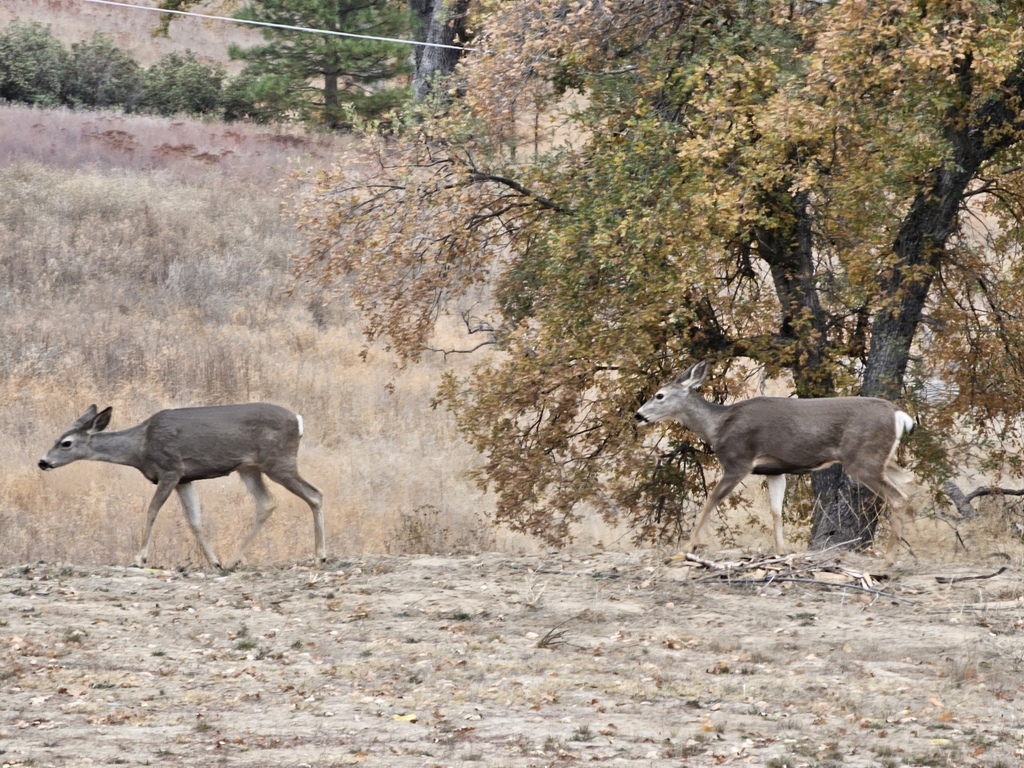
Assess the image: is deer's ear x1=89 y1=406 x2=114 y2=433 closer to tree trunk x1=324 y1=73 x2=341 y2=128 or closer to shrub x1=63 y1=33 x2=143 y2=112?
tree trunk x1=324 y1=73 x2=341 y2=128

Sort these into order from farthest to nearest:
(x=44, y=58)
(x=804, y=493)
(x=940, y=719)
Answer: (x=44, y=58)
(x=804, y=493)
(x=940, y=719)

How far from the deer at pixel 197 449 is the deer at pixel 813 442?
3837 millimetres

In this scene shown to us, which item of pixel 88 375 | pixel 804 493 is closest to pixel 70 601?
pixel 804 493

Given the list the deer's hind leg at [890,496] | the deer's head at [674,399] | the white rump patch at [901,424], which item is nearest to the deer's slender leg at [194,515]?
the deer's head at [674,399]

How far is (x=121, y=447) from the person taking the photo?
13.6 meters

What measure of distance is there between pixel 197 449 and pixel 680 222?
16.2 feet

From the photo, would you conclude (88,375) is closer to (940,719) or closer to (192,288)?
(192,288)

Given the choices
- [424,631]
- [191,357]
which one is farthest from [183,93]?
[424,631]

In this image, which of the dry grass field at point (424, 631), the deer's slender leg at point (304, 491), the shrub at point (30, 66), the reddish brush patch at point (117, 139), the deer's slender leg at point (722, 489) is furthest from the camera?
the shrub at point (30, 66)

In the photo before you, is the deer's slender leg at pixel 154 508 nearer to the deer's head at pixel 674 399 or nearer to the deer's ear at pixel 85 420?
the deer's ear at pixel 85 420

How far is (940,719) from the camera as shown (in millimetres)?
8117

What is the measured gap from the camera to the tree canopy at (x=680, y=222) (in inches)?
529

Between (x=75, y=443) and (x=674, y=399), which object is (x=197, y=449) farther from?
(x=674, y=399)

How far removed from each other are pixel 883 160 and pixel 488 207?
4290 mm
